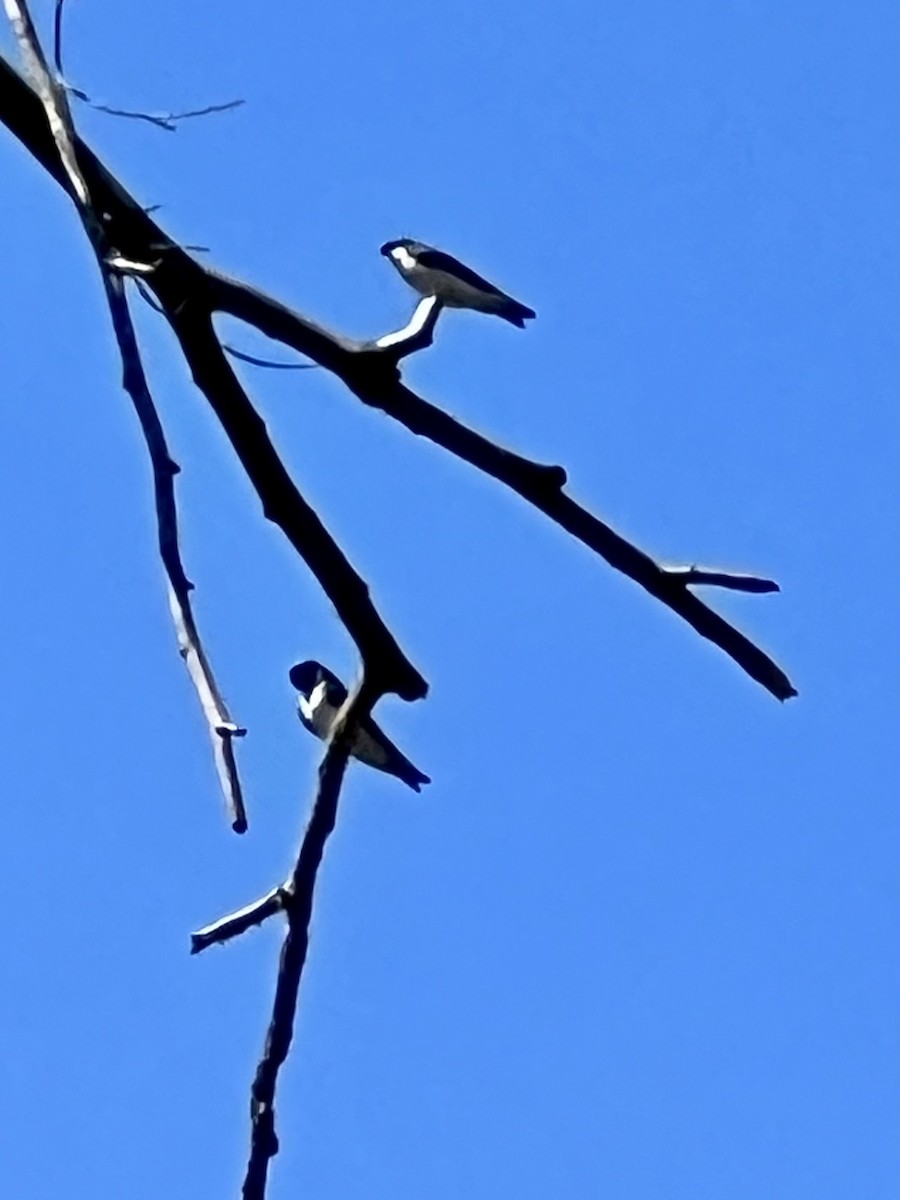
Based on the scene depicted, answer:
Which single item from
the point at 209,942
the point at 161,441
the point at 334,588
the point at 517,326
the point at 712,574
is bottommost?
the point at 209,942

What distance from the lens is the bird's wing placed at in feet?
20.2

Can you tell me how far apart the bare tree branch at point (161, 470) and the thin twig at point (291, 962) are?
32 centimetres

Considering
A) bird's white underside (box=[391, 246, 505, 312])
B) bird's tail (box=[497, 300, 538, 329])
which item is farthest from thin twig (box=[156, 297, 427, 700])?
bird's tail (box=[497, 300, 538, 329])

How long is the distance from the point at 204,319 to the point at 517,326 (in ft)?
19.7

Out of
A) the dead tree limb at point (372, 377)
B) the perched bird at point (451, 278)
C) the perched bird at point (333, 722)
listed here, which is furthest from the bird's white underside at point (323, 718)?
the perched bird at point (451, 278)

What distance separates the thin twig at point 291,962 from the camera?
1.93 metres

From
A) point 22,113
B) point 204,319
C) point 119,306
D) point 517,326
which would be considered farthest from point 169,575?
point 517,326

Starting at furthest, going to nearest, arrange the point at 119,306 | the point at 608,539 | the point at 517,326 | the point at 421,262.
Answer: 1. the point at 517,326
2. the point at 421,262
3. the point at 608,539
4. the point at 119,306

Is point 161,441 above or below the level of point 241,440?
below

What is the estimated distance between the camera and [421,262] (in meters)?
6.73

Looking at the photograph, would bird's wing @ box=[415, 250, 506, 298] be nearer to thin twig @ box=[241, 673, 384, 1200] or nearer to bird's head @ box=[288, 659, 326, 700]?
bird's head @ box=[288, 659, 326, 700]

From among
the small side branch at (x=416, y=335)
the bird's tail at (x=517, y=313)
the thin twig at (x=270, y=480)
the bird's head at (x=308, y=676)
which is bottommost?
the thin twig at (x=270, y=480)

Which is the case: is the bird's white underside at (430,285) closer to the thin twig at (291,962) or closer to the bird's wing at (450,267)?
the bird's wing at (450,267)

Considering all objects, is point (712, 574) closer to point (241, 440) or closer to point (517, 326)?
point (241, 440)
